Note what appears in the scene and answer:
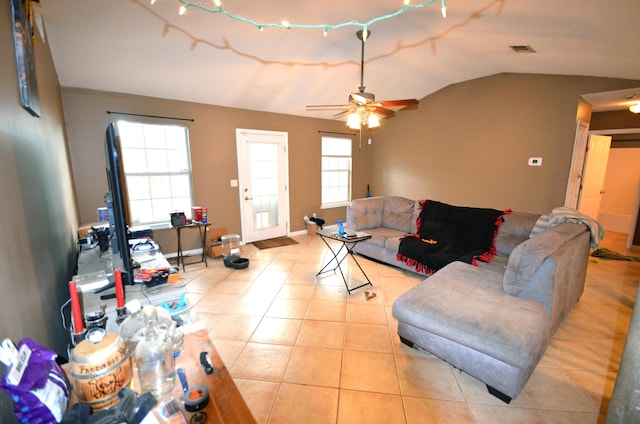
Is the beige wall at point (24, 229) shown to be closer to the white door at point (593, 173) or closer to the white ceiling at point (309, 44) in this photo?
the white ceiling at point (309, 44)

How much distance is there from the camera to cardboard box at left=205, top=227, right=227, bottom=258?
4.23 m

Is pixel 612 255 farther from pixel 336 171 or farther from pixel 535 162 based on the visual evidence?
pixel 336 171

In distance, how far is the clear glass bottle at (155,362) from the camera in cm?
92

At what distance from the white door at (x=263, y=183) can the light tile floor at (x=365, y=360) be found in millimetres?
1759

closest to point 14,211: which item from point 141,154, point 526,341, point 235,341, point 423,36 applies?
point 235,341

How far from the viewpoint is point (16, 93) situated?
4.34 ft

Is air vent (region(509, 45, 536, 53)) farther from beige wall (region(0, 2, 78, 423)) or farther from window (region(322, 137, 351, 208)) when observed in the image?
beige wall (region(0, 2, 78, 423))

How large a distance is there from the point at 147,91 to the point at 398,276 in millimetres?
4144

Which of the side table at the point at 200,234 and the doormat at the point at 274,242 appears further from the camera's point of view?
the doormat at the point at 274,242

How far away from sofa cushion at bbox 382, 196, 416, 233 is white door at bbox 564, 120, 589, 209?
91.8 inches

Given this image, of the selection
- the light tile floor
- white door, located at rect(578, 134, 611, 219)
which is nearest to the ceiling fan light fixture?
the light tile floor

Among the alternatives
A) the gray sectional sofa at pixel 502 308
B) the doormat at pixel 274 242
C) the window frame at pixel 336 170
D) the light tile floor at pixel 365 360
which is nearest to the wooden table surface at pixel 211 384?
the light tile floor at pixel 365 360

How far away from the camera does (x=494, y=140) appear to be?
4.64 meters

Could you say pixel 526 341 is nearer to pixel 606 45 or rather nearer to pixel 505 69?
pixel 606 45
